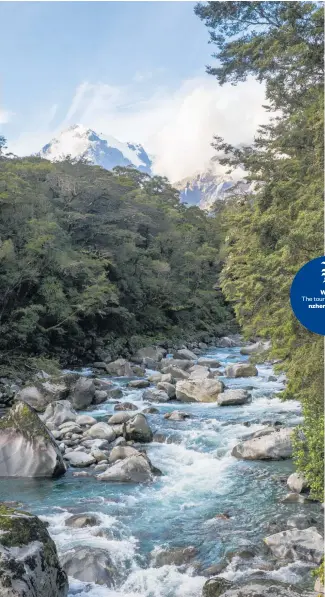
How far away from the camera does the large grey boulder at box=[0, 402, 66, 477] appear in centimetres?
1025

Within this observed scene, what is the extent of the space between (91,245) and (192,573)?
79.7ft

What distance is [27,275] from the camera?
20891 millimetres

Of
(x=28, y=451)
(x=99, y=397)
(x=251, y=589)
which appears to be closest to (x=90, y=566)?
(x=251, y=589)

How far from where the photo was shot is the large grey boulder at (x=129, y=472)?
10.2 meters

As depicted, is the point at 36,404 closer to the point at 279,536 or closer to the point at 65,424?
the point at 65,424

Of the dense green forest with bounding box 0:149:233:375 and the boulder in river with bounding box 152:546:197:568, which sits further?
the dense green forest with bounding box 0:149:233:375

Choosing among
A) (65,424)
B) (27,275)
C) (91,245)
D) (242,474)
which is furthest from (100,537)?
(91,245)

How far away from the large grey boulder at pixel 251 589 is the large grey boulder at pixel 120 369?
1567 centimetres

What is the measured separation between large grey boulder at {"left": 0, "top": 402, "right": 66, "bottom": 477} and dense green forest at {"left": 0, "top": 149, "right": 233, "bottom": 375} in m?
8.68

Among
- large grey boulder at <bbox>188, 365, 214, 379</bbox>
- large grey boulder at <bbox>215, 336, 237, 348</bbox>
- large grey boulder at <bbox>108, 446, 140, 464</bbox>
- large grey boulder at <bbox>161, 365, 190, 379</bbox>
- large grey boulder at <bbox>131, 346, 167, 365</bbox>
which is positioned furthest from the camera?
large grey boulder at <bbox>215, 336, 237, 348</bbox>

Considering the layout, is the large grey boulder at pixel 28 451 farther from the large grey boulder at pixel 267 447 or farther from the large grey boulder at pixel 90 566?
the large grey boulder at pixel 267 447

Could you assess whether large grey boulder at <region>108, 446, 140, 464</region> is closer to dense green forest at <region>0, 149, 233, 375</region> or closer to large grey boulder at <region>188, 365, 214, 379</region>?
large grey boulder at <region>188, 365, 214, 379</region>

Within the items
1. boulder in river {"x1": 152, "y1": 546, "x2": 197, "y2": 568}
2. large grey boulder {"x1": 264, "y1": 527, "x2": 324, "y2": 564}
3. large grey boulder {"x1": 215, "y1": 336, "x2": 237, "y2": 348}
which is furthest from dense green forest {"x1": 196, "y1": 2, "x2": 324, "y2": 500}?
large grey boulder {"x1": 215, "y1": 336, "x2": 237, "y2": 348}

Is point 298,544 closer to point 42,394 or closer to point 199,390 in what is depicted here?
point 199,390
